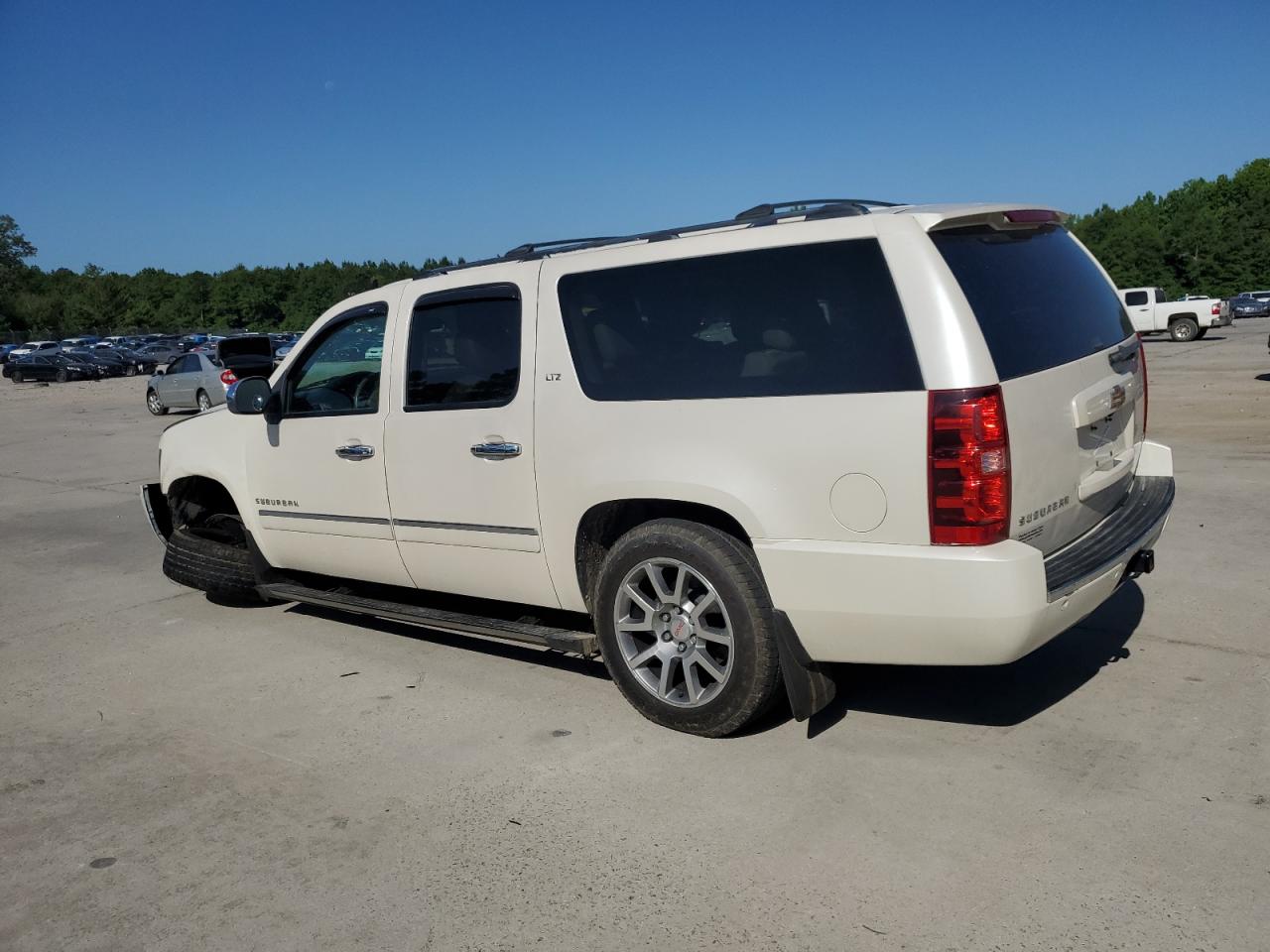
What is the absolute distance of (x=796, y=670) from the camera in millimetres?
3975

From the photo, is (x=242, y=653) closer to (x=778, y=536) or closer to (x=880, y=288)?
(x=778, y=536)

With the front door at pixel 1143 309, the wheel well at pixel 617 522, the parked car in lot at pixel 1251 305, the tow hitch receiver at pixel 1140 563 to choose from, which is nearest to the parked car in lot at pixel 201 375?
the wheel well at pixel 617 522

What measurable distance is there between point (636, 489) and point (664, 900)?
164cm

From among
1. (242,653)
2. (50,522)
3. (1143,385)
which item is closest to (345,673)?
(242,653)

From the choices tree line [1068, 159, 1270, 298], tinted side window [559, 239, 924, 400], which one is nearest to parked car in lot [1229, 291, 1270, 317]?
tree line [1068, 159, 1270, 298]

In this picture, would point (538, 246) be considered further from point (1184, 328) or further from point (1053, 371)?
point (1184, 328)

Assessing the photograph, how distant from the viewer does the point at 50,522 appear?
411 inches

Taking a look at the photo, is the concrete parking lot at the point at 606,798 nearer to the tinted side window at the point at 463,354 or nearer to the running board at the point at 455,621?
the running board at the point at 455,621

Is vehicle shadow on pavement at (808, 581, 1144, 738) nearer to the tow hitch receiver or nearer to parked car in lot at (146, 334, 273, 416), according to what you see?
the tow hitch receiver

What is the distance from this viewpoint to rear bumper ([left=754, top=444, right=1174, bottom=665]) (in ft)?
11.8

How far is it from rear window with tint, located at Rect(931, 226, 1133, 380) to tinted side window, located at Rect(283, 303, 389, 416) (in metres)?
2.90

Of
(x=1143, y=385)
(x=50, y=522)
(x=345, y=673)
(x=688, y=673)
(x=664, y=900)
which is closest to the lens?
(x=664, y=900)

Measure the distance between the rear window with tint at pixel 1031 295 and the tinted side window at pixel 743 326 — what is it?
30 cm

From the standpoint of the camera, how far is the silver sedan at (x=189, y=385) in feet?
81.1
